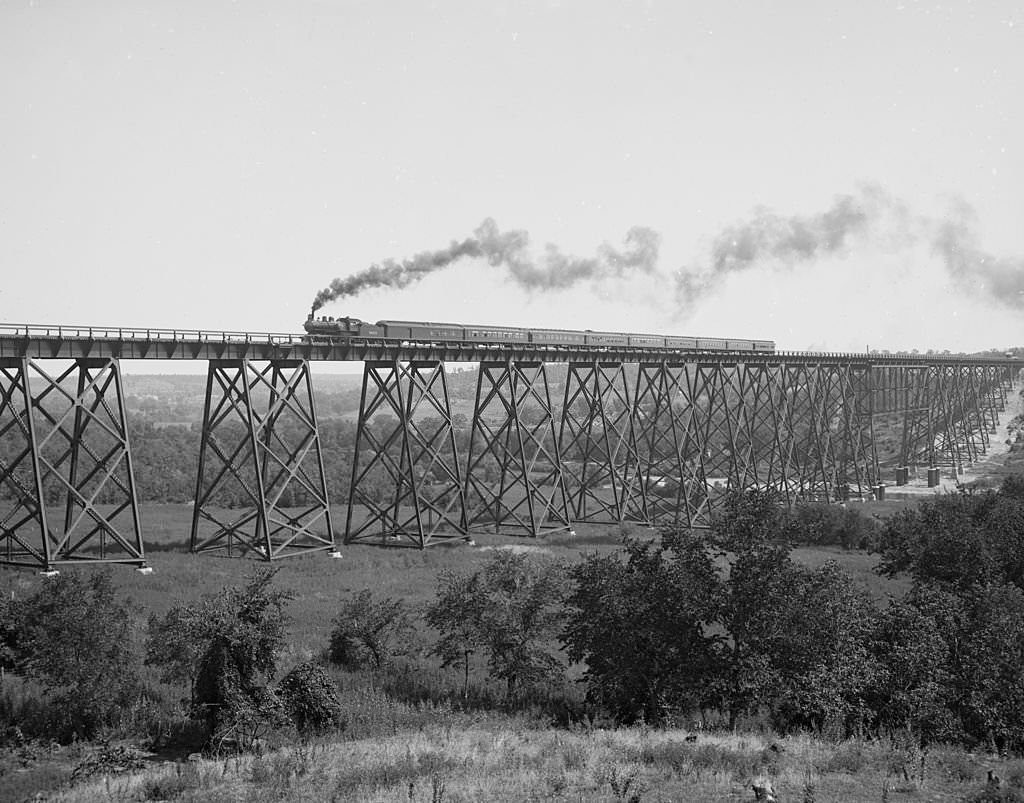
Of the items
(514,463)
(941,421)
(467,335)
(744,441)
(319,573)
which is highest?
(467,335)

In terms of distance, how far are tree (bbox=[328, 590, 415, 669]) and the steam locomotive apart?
1132 cm

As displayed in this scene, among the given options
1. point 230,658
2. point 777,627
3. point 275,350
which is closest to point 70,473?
point 275,350

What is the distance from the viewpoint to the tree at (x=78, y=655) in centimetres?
1375

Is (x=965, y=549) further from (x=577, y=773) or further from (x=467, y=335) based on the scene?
(x=467, y=335)

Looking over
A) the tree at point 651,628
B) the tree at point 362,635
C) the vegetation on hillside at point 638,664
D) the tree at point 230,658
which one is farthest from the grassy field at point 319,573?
the tree at point 230,658

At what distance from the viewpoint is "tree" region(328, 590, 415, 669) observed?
58.8 ft

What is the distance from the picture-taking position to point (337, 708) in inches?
575

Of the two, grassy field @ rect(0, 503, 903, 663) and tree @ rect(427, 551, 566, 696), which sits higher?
tree @ rect(427, 551, 566, 696)

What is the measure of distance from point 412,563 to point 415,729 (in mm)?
13254

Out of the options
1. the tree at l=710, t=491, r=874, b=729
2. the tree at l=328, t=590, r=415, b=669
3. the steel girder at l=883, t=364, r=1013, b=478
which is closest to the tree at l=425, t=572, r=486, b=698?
the tree at l=328, t=590, r=415, b=669

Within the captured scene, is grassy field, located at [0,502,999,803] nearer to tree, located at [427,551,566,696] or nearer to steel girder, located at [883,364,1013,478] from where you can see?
tree, located at [427,551,566,696]

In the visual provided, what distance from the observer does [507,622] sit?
16484mm

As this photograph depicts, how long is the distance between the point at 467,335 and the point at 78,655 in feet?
64.6

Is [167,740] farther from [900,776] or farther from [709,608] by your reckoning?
[900,776]
